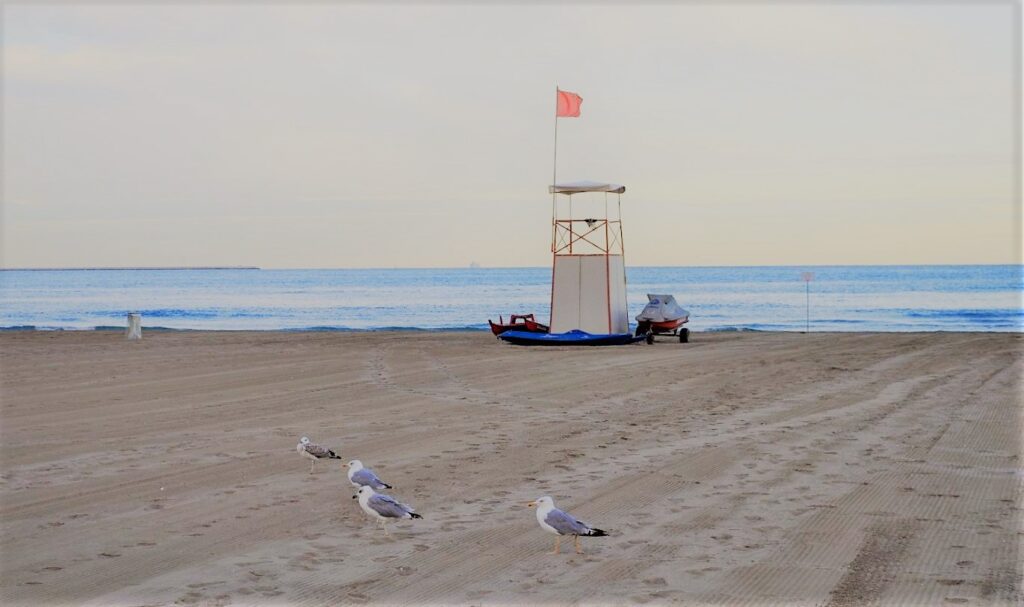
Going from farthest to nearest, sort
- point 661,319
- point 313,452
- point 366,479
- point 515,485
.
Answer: point 661,319, point 313,452, point 515,485, point 366,479

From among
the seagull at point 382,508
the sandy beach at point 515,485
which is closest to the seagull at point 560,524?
the sandy beach at point 515,485

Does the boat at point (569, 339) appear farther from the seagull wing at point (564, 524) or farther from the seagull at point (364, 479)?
the seagull wing at point (564, 524)

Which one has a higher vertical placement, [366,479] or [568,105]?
[568,105]

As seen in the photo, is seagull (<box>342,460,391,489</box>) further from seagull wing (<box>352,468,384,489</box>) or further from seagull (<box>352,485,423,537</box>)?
seagull (<box>352,485,423,537</box>)

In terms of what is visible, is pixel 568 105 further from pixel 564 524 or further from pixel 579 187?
pixel 564 524

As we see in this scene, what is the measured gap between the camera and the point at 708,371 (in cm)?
1883

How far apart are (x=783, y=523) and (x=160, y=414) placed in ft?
27.1

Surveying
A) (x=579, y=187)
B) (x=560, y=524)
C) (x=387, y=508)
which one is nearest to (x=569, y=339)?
(x=579, y=187)

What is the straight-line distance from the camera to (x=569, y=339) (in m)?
24.2

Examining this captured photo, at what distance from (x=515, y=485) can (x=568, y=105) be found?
683 inches

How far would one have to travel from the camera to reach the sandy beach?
675 centimetres

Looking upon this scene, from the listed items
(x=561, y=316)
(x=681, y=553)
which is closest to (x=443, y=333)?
(x=561, y=316)

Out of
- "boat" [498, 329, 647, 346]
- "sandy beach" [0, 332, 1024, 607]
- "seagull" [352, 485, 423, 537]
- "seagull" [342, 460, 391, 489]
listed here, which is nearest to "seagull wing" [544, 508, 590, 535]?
"sandy beach" [0, 332, 1024, 607]

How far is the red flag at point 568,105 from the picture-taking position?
1005 inches
